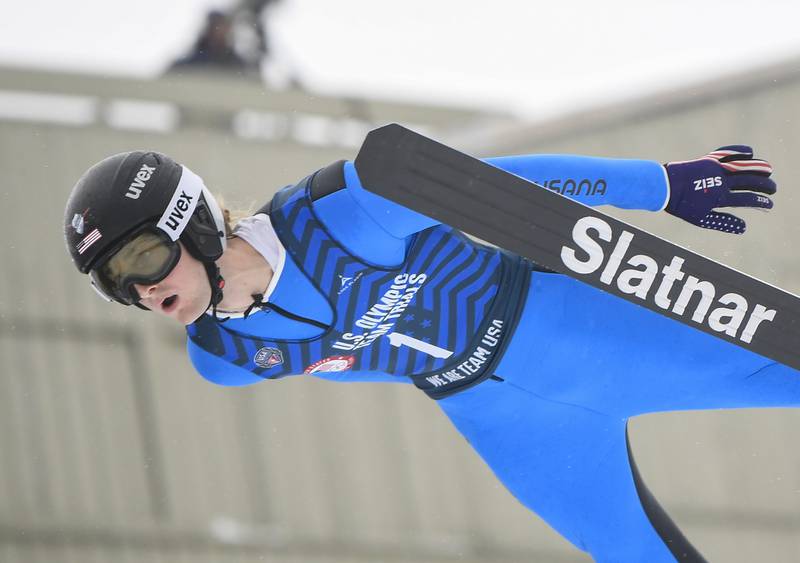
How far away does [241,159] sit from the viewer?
11.3 feet

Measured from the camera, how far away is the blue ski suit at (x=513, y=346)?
167cm

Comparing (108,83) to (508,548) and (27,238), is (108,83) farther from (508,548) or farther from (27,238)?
(508,548)

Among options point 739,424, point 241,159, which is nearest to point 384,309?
point 241,159

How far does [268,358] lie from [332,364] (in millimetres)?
116

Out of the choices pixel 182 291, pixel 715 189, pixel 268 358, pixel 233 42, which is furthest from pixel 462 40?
pixel 182 291

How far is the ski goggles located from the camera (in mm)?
1563

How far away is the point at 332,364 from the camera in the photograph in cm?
180

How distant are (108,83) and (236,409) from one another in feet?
3.70

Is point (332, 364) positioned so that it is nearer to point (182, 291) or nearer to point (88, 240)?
point (182, 291)

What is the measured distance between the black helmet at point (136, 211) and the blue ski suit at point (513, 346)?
0.12 meters

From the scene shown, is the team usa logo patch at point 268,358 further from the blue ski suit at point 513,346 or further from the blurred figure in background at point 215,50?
the blurred figure in background at point 215,50

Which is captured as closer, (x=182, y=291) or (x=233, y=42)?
(x=182, y=291)

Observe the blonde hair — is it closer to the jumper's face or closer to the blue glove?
the jumper's face

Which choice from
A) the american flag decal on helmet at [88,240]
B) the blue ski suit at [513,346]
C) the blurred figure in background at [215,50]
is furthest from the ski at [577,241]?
the blurred figure in background at [215,50]
